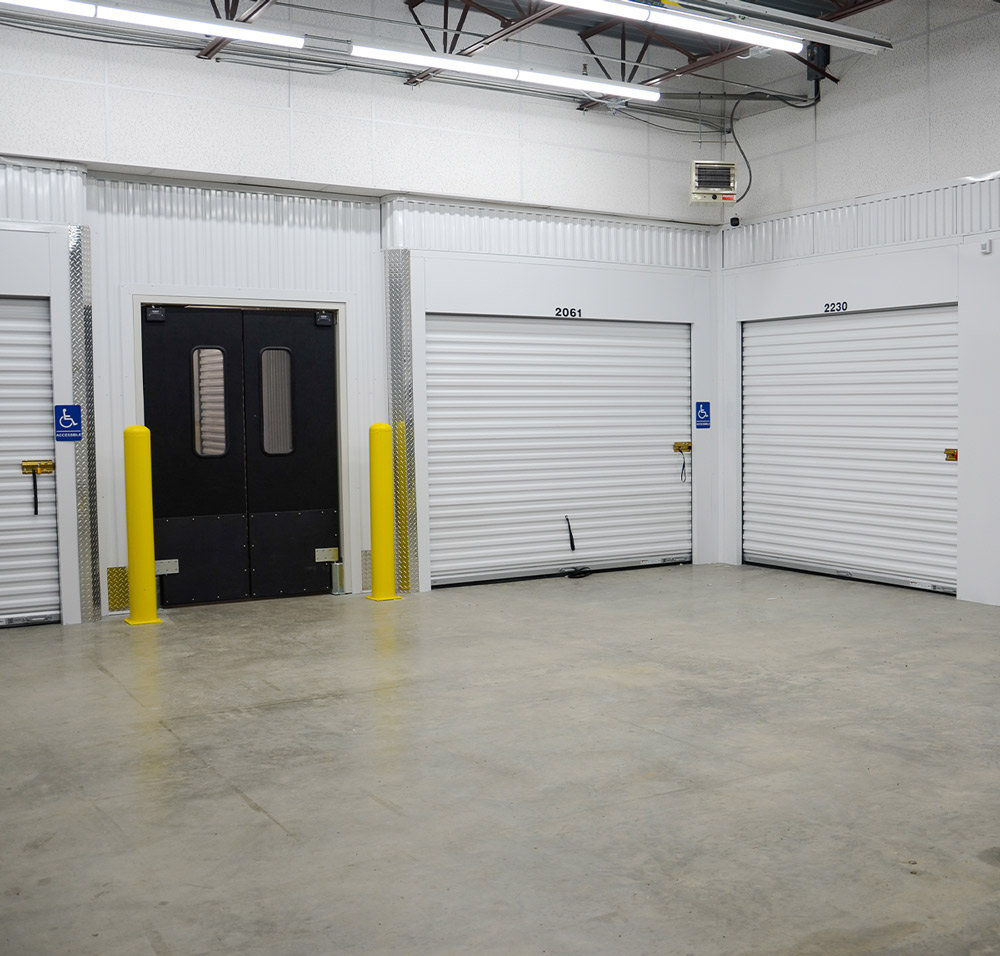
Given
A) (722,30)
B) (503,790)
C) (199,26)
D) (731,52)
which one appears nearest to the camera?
(503,790)

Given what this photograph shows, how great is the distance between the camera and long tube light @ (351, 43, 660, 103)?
7.79m

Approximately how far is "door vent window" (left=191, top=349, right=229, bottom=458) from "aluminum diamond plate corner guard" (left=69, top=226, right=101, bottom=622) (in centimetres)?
85

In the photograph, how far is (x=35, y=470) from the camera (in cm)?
807

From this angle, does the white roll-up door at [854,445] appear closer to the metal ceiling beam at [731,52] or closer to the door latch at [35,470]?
the metal ceiling beam at [731,52]

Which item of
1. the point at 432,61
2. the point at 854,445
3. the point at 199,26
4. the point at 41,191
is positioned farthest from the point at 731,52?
the point at 41,191

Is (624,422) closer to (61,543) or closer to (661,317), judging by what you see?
(661,317)

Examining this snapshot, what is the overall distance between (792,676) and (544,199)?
17.4 feet

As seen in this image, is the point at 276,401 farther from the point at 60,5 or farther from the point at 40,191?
the point at 60,5

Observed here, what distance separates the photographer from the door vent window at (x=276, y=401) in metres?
9.16

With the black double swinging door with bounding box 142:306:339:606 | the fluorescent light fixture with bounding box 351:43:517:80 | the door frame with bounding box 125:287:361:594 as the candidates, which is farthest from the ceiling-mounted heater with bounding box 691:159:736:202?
the black double swinging door with bounding box 142:306:339:606

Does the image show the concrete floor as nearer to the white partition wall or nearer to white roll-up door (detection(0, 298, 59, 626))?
white roll-up door (detection(0, 298, 59, 626))

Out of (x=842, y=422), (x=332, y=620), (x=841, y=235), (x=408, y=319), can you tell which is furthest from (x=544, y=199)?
(x=332, y=620)

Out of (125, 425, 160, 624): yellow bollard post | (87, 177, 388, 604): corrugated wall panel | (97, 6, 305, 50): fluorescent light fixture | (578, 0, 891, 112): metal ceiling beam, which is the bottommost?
(125, 425, 160, 624): yellow bollard post

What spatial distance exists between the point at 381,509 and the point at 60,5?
4344mm
